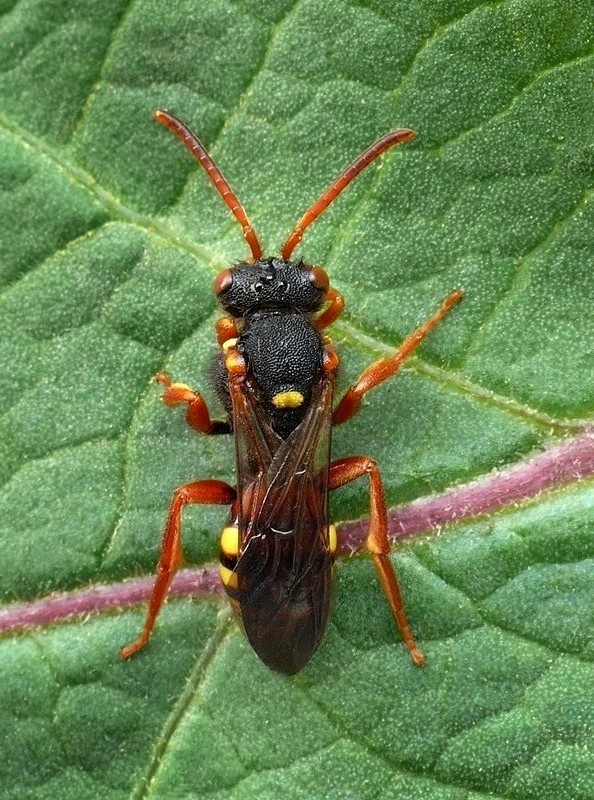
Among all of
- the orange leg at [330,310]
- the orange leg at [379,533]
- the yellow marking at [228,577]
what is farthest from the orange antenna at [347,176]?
the yellow marking at [228,577]

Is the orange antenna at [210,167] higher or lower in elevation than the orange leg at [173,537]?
higher

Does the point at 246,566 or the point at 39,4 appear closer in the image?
the point at 246,566

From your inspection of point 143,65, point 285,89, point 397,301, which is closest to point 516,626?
point 397,301

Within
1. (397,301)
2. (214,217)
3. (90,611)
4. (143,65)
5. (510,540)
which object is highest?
(143,65)

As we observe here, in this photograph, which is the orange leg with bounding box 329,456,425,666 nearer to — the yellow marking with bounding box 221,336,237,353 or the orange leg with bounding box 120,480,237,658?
the orange leg with bounding box 120,480,237,658

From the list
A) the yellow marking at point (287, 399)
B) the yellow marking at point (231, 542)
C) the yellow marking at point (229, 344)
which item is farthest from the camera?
the yellow marking at point (229, 344)

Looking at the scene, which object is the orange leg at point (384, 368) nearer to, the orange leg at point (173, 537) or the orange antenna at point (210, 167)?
the orange leg at point (173, 537)

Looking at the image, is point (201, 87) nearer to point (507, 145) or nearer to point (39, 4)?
point (39, 4)

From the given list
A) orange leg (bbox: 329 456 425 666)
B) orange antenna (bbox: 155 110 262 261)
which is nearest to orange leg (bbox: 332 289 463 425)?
orange leg (bbox: 329 456 425 666)
